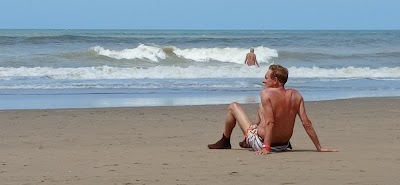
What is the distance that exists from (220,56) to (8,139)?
93.2 ft

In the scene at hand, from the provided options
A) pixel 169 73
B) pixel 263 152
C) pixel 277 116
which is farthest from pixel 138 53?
pixel 263 152

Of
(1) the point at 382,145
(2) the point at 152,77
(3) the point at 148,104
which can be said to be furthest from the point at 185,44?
(1) the point at 382,145

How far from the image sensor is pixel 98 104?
43.4ft

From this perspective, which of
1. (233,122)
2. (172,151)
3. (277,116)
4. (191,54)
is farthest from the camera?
(191,54)

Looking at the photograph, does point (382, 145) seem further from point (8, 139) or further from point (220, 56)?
point (220, 56)

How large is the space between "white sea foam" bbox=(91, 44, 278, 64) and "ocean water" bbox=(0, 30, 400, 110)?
A: 0.14 feet

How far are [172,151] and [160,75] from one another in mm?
17063

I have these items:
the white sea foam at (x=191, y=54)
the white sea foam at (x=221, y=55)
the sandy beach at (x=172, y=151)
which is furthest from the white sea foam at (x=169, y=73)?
the sandy beach at (x=172, y=151)

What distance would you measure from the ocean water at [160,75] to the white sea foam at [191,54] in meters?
0.04

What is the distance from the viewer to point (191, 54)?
36.2 meters

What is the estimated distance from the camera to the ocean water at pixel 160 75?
49.0ft

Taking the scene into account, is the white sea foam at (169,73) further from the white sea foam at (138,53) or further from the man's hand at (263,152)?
the man's hand at (263,152)

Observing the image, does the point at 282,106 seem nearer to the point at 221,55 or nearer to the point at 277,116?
the point at 277,116

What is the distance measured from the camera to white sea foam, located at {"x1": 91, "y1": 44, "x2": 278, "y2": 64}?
1315 inches
